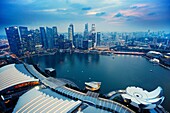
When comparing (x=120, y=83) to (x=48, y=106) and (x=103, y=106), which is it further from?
(x=48, y=106)

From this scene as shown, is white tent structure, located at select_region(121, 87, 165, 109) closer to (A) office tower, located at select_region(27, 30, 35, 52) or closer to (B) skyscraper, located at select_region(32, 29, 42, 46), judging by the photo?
(A) office tower, located at select_region(27, 30, 35, 52)

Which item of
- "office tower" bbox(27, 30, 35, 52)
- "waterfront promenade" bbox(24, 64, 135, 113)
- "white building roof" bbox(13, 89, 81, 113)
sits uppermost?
"office tower" bbox(27, 30, 35, 52)

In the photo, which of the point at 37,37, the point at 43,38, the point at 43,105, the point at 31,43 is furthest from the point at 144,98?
the point at 37,37

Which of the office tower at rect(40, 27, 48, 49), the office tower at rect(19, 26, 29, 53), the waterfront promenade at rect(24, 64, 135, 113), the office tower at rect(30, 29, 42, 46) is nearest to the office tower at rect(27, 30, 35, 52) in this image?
the office tower at rect(19, 26, 29, 53)

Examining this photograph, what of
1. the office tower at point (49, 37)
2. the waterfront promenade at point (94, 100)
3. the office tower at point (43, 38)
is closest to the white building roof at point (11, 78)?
the waterfront promenade at point (94, 100)

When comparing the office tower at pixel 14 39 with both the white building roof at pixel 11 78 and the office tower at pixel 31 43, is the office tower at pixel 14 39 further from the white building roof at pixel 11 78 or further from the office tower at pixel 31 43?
the white building roof at pixel 11 78

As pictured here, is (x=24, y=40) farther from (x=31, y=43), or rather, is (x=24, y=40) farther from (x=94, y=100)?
(x=94, y=100)
